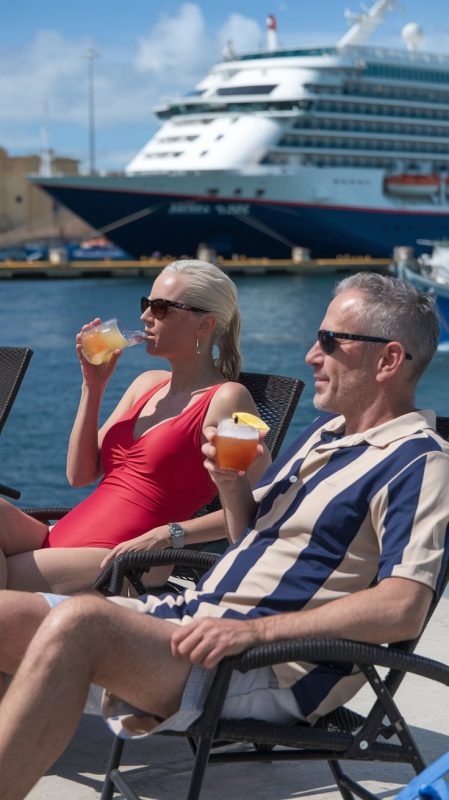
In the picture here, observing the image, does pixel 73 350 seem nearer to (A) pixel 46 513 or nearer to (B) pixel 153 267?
(B) pixel 153 267

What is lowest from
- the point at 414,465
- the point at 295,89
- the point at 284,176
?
the point at 284,176

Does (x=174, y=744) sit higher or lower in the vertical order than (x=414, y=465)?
lower

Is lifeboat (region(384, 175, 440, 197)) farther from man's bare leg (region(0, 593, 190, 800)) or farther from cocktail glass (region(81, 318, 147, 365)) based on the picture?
man's bare leg (region(0, 593, 190, 800))

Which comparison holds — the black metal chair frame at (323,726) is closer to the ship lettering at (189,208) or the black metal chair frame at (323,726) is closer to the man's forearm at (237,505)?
the man's forearm at (237,505)

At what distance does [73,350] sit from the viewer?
78.5ft

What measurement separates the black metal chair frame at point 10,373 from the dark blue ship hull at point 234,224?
124 ft

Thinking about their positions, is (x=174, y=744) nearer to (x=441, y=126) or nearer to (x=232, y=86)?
(x=232, y=86)

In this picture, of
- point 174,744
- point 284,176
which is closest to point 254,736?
point 174,744

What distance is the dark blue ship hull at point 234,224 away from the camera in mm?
41438

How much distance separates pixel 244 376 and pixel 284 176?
40.3 metres

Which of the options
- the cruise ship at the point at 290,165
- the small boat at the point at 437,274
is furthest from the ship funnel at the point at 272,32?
the small boat at the point at 437,274

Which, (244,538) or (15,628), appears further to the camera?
(244,538)

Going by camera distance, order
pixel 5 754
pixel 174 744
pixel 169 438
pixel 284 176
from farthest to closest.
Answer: pixel 284 176, pixel 169 438, pixel 174 744, pixel 5 754

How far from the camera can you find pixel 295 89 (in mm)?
43969
